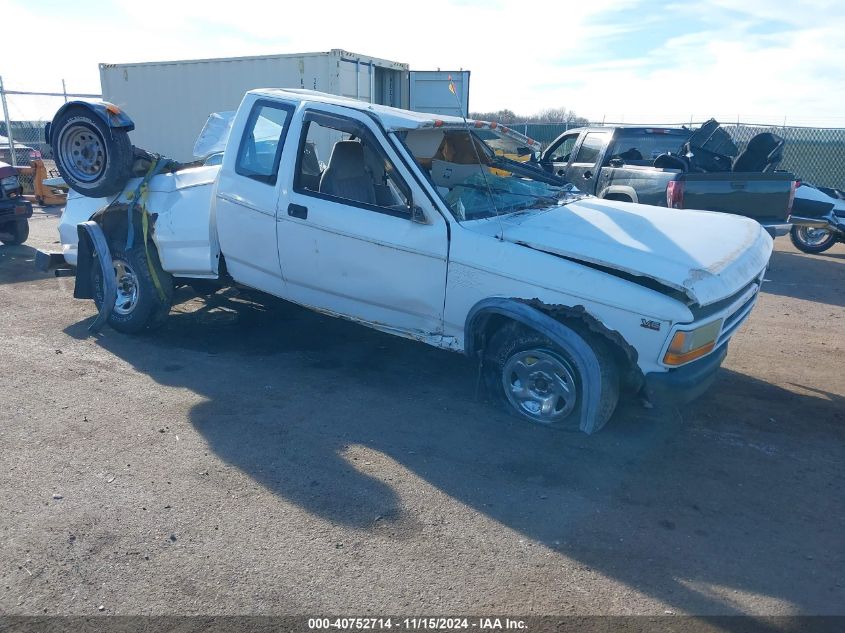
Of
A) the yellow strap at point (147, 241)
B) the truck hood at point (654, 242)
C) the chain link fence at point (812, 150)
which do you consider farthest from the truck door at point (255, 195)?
the chain link fence at point (812, 150)

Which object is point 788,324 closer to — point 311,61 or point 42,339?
point 42,339

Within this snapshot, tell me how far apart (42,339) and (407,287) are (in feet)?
11.8

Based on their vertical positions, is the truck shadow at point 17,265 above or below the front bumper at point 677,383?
below

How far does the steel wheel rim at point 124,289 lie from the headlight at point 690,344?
4.59m

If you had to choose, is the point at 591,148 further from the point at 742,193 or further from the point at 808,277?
the point at 808,277

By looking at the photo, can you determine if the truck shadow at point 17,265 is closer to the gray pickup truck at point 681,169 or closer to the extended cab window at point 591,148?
the gray pickup truck at point 681,169

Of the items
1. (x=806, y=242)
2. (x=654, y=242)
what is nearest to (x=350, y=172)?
(x=654, y=242)

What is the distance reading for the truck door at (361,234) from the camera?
4707 millimetres

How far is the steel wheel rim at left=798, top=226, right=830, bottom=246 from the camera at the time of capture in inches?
453

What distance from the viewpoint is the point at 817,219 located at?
10898mm

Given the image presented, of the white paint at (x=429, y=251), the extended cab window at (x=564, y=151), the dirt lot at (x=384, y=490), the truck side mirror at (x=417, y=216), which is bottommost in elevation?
the dirt lot at (x=384, y=490)

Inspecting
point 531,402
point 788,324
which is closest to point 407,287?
point 531,402

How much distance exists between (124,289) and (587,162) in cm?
716

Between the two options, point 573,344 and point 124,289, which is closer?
point 573,344
